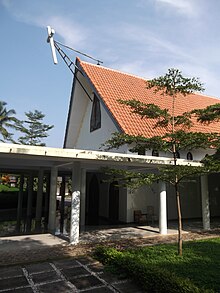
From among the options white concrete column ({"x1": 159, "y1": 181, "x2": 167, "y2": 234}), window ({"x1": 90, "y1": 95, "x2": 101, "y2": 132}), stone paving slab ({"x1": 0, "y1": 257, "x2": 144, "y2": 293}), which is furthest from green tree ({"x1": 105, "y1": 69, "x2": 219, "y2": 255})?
window ({"x1": 90, "y1": 95, "x2": 101, "y2": 132})

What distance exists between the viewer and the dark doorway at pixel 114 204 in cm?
1485

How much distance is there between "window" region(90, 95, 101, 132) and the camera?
50.5ft

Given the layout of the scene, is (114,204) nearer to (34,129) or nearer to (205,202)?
(205,202)

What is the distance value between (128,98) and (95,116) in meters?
2.59

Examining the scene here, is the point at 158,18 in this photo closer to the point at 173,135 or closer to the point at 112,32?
the point at 112,32

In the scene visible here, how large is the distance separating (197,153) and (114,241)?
7.64 metres

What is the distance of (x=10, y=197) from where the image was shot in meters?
23.2

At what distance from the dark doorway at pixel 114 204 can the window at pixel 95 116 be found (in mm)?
3817

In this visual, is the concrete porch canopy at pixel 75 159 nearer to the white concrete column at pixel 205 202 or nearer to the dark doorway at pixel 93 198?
the white concrete column at pixel 205 202

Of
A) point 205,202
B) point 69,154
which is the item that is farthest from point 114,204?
point 69,154

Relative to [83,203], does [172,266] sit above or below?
below

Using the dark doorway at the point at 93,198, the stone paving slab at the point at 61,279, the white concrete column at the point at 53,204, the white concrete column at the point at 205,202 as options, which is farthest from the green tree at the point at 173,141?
the dark doorway at the point at 93,198

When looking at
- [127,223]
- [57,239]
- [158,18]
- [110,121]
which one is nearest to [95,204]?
[127,223]

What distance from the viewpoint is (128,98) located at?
14.7 metres
